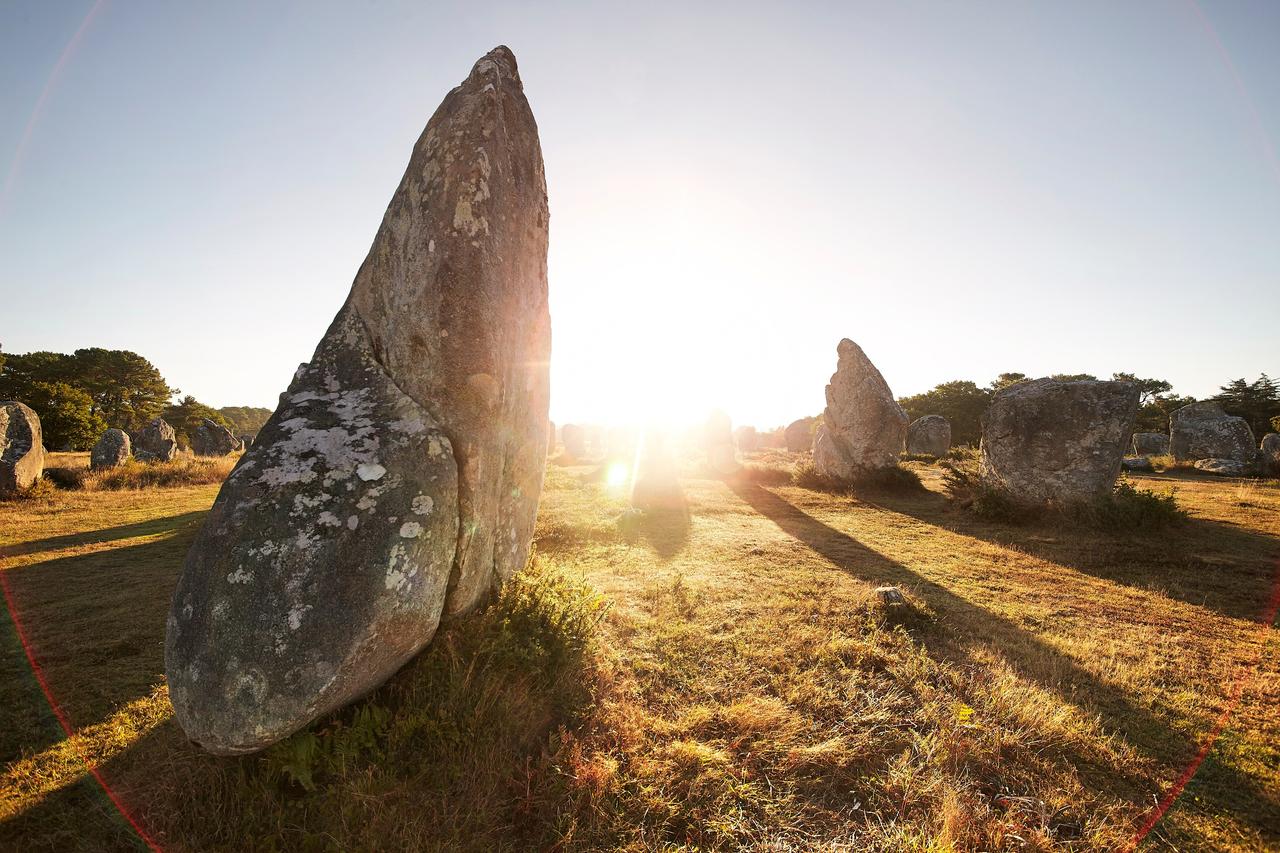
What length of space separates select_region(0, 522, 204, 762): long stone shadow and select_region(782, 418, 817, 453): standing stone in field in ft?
119

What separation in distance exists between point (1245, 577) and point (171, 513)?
21.6m

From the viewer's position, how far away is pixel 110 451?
18859 millimetres

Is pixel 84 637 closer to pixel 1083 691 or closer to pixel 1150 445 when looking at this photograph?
pixel 1083 691

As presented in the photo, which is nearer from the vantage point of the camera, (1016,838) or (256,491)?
(1016,838)

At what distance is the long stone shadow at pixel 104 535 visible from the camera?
9070 millimetres

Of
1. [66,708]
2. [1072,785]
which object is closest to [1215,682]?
[1072,785]

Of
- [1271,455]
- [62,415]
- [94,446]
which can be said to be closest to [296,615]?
[94,446]

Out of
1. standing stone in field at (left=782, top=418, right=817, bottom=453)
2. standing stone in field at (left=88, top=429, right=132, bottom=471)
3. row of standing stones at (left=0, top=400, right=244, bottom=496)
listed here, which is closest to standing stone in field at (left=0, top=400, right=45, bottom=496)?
row of standing stones at (left=0, top=400, right=244, bottom=496)

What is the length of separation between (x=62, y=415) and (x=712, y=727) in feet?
142

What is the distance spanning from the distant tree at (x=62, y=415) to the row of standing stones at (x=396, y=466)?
133 feet

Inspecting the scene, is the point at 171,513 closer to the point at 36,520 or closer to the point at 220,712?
the point at 36,520

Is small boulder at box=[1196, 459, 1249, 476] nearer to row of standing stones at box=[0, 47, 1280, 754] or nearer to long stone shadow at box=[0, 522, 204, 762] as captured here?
row of standing stones at box=[0, 47, 1280, 754]

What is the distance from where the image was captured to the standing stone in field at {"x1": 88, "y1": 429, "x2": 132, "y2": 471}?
1864 centimetres

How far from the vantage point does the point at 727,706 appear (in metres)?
4.40
